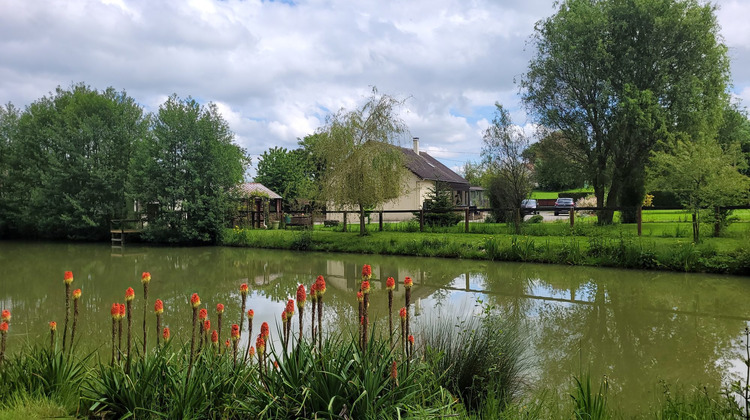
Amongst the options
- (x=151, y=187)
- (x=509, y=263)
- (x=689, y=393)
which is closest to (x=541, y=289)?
(x=509, y=263)

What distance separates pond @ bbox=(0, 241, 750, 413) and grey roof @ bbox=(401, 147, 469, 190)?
17.0m

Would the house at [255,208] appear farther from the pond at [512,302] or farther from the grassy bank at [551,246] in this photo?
the pond at [512,302]

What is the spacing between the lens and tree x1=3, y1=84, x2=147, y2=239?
88.1ft

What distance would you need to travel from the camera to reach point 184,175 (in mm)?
23938

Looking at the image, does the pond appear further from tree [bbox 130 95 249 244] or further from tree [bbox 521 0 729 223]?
tree [bbox 521 0 729 223]

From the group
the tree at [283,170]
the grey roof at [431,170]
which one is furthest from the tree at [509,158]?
the tree at [283,170]

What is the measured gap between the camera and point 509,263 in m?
15.2

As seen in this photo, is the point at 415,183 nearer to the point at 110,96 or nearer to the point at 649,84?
the point at 649,84

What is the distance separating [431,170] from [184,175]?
20.1 meters

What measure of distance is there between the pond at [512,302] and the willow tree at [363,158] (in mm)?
2813

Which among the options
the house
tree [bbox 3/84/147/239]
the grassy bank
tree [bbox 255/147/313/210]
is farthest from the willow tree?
tree [bbox 255/147/313/210]

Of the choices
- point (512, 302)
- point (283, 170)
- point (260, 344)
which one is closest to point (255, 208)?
point (283, 170)

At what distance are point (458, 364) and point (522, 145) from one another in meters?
16.5

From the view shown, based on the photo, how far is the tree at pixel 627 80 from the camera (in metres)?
19.1
